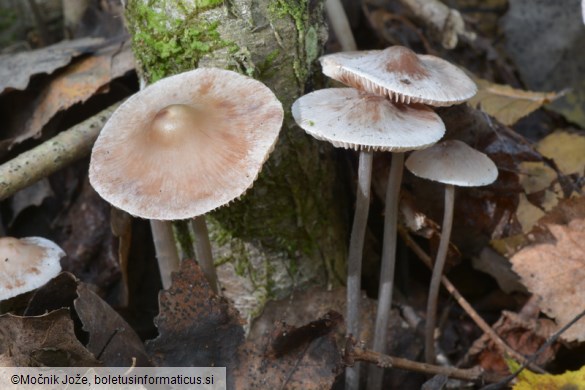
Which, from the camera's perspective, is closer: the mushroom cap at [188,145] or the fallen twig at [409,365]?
the mushroom cap at [188,145]

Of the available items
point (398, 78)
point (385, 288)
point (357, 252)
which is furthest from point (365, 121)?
point (385, 288)

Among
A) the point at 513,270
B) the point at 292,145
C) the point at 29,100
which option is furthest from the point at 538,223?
the point at 29,100

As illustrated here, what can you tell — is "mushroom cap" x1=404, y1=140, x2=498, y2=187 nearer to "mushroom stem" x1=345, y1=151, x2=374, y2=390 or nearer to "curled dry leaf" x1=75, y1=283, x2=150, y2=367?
"mushroom stem" x1=345, y1=151, x2=374, y2=390

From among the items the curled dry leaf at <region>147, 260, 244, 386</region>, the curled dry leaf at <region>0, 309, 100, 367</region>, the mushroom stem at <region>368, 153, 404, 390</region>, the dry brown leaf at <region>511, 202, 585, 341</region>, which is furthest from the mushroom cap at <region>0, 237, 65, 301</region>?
the dry brown leaf at <region>511, 202, 585, 341</region>

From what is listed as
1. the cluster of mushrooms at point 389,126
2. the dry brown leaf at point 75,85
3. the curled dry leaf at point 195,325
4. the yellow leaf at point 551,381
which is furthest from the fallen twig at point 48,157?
the yellow leaf at point 551,381

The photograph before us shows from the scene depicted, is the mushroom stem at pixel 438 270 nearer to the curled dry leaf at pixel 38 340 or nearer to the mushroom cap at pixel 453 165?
the mushroom cap at pixel 453 165

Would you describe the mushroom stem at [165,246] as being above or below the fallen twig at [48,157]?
below
